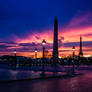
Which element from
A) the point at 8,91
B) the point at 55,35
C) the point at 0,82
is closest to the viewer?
the point at 8,91

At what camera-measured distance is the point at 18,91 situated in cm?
1407

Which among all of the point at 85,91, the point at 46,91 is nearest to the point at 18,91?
the point at 46,91

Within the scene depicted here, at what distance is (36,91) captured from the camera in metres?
14.1

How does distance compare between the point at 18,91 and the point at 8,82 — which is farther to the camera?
the point at 8,82

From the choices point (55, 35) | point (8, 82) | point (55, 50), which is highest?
→ point (55, 35)

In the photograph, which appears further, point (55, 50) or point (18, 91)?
point (55, 50)

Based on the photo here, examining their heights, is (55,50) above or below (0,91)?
above

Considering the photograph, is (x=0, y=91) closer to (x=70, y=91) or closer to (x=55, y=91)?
(x=55, y=91)

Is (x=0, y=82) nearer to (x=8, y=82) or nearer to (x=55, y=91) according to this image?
(x=8, y=82)

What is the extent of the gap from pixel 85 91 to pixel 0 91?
587 centimetres

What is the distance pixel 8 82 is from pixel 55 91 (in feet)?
22.6

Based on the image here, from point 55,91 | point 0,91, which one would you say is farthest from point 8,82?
point 55,91

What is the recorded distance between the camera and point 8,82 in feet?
64.4

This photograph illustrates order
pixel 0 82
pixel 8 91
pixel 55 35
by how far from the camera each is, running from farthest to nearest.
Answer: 1. pixel 55 35
2. pixel 0 82
3. pixel 8 91
